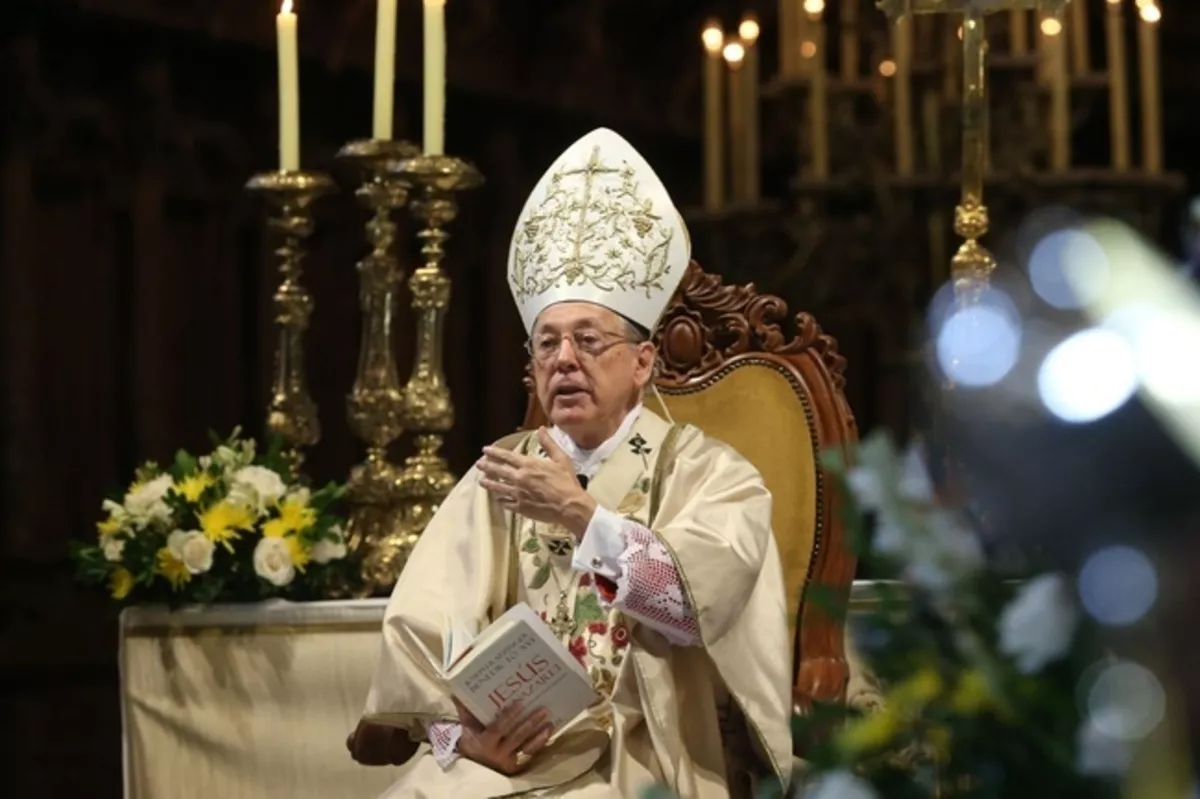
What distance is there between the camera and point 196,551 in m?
3.93

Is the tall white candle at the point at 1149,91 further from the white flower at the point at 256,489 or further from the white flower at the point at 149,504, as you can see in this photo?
the white flower at the point at 149,504

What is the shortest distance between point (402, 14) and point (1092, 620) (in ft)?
18.0

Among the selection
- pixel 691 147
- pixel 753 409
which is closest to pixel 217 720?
pixel 753 409

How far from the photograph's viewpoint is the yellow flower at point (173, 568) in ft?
13.0

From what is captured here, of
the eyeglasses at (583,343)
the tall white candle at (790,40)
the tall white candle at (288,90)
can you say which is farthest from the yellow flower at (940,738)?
→ the tall white candle at (790,40)

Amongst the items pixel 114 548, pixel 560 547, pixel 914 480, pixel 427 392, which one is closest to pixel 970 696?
pixel 914 480

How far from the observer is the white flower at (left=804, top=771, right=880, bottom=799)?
40.1 inches

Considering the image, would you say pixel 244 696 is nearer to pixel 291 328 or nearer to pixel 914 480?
pixel 291 328

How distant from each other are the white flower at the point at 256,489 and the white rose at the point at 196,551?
10cm

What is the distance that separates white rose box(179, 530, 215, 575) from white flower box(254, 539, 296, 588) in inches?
3.7

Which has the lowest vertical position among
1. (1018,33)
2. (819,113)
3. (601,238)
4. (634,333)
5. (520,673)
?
(520,673)

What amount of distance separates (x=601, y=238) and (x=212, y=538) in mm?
1027

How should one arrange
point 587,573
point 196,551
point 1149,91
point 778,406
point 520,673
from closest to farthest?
point 520,673 → point 587,573 → point 778,406 → point 196,551 → point 1149,91

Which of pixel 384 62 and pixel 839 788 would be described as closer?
pixel 839 788
